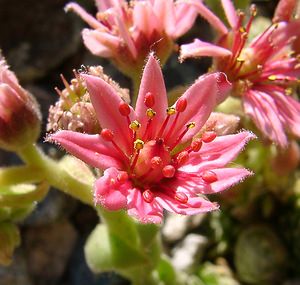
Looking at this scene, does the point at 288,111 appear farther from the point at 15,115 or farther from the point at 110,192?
the point at 15,115

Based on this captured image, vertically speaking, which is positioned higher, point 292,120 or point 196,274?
point 292,120

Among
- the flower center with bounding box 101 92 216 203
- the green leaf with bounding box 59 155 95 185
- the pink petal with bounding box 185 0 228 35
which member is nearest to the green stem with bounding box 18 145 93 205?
the green leaf with bounding box 59 155 95 185

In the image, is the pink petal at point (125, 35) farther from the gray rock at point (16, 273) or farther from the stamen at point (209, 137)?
the gray rock at point (16, 273)

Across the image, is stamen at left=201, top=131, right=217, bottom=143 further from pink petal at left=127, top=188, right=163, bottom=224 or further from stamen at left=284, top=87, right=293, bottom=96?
stamen at left=284, top=87, right=293, bottom=96

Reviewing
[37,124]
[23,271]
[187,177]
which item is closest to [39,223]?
[23,271]

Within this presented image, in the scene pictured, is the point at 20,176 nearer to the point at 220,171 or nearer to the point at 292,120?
the point at 220,171

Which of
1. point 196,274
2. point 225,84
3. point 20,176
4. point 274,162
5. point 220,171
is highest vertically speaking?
point 225,84

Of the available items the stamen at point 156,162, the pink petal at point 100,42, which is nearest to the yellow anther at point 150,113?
the stamen at point 156,162
